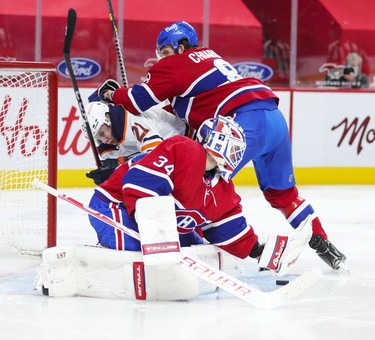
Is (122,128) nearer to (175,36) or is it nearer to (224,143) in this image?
(175,36)

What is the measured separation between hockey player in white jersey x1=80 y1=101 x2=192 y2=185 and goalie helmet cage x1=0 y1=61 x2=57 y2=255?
20 centimetres

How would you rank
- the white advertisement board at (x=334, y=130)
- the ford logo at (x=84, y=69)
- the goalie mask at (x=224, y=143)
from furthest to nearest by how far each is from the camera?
the ford logo at (x=84, y=69) → the white advertisement board at (x=334, y=130) → the goalie mask at (x=224, y=143)

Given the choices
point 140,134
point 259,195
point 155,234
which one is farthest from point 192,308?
point 259,195

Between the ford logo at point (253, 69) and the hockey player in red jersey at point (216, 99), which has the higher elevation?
the hockey player in red jersey at point (216, 99)

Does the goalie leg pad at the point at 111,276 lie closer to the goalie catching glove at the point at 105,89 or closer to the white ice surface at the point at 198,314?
the white ice surface at the point at 198,314

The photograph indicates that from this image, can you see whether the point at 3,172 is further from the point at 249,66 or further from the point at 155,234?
the point at 249,66

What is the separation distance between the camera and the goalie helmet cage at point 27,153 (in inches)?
155

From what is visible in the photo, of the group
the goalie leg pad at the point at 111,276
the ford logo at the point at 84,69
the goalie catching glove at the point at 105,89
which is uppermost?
the goalie catching glove at the point at 105,89

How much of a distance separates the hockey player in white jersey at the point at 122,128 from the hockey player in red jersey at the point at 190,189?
0.38 metres

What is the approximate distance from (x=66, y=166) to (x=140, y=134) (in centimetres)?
278

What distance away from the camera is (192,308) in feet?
10.00

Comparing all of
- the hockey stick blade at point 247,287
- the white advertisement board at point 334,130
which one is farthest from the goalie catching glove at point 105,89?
the white advertisement board at point 334,130

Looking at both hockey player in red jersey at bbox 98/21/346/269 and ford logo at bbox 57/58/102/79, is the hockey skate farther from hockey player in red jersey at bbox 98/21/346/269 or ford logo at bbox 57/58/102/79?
ford logo at bbox 57/58/102/79

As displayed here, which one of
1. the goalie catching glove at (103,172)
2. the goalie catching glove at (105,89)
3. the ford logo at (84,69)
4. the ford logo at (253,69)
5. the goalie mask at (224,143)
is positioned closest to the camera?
the goalie mask at (224,143)
